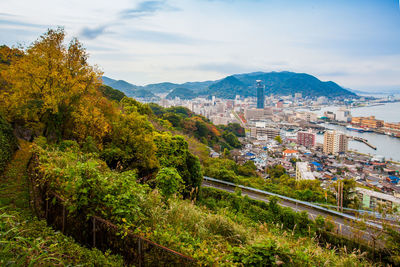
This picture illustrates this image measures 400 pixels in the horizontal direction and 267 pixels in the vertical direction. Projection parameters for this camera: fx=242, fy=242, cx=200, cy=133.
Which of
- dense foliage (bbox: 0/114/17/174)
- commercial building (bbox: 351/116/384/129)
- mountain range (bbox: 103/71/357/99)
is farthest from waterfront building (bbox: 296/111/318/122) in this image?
dense foliage (bbox: 0/114/17/174)

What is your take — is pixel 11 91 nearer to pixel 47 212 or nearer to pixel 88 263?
pixel 47 212

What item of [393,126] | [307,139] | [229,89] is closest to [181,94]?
[229,89]

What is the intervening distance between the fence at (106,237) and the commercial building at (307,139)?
4862cm

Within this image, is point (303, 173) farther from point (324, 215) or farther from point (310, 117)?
point (310, 117)

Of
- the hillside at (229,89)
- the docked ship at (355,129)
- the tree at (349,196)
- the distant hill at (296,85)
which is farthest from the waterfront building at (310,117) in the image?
the hillside at (229,89)

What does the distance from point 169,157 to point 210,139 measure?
23084 mm

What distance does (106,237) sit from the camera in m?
2.34

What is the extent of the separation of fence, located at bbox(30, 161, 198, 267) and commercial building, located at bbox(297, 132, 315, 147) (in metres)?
48.6

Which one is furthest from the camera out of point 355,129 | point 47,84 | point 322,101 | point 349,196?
point 322,101

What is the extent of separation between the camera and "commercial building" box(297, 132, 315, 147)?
4624 centimetres

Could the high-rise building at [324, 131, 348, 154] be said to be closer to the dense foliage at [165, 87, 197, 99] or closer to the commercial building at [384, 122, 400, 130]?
the commercial building at [384, 122, 400, 130]

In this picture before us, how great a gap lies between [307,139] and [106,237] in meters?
49.7

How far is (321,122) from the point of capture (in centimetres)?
7294

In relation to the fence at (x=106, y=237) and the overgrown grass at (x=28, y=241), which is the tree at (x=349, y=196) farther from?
the overgrown grass at (x=28, y=241)
